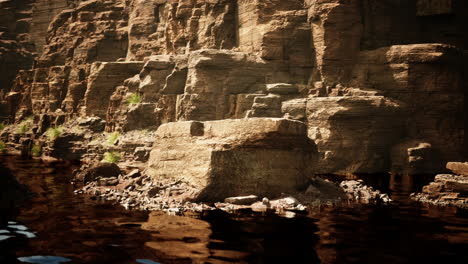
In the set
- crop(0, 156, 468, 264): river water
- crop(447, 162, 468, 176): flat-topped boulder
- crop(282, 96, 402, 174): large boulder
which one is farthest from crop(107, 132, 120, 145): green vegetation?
crop(447, 162, 468, 176): flat-topped boulder

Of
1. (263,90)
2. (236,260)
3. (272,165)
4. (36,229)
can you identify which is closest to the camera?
(236,260)

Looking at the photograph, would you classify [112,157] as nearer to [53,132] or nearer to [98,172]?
[53,132]

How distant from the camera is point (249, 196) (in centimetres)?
1432

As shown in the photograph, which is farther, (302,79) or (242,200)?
(302,79)

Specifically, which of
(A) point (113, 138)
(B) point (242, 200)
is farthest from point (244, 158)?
(A) point (113, 138)

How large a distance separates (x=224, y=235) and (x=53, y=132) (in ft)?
114

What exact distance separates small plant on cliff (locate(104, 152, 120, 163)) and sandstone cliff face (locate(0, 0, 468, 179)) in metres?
3.87

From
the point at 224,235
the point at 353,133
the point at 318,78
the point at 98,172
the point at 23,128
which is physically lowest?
the point at 224,235

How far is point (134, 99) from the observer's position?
123 feet

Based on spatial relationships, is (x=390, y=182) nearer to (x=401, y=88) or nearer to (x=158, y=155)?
(x=401, y=88)

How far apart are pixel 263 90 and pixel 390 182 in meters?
13.3

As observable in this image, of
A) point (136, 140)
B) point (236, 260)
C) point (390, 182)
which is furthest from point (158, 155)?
point (136, 140)

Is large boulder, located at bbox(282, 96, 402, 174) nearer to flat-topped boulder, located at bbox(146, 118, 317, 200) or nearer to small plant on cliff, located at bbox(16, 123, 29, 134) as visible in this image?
flat-topped boulder, located at bbox(146, 118, 317, 200)

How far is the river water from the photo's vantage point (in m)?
8.17
